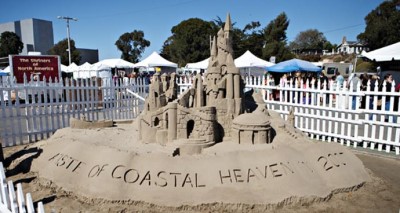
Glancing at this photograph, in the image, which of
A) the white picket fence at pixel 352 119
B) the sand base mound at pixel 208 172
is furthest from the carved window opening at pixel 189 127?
the white picket fence at pixel 352 119

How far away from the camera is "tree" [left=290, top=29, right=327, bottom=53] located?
237 ft

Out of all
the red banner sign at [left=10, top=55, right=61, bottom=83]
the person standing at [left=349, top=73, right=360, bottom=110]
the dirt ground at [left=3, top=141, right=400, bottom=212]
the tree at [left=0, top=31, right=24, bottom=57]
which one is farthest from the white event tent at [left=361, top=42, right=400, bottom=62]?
the tree at [left=0, top=31, right=24, bottom=57]

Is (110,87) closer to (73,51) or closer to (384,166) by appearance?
(384,166)

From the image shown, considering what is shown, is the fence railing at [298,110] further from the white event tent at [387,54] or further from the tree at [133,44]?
the tree at [133,44]

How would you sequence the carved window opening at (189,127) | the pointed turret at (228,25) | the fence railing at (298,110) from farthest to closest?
the fence railing at (298,110) < the pointed turret at (228,25) < the carved window opening at (189,127)

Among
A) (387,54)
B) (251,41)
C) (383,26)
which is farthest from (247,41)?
(387,54)

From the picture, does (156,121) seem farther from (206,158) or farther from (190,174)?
(190,174)

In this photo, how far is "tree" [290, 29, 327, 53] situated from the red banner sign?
66.3m

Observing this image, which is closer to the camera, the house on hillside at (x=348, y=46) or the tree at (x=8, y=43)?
the tree at (x=8, y=43)

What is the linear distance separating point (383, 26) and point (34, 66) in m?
A: 41.2

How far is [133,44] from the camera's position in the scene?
207 ft

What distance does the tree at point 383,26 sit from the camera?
37.2 m

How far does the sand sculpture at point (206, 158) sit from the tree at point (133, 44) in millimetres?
56244

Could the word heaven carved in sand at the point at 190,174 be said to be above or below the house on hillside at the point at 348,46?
below
